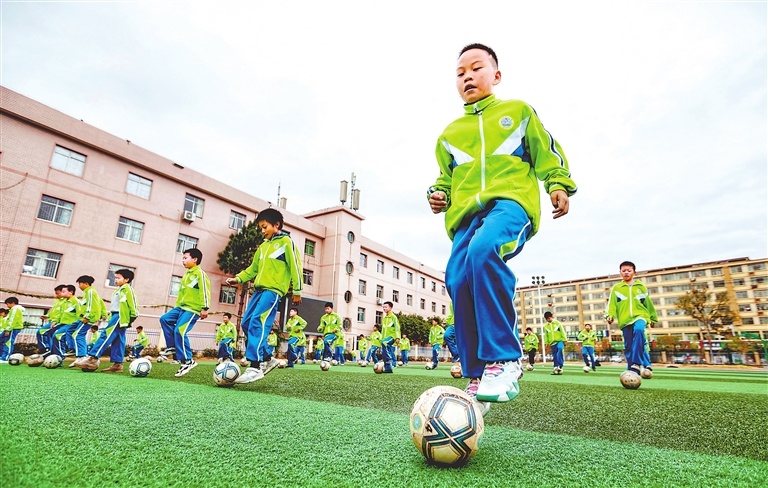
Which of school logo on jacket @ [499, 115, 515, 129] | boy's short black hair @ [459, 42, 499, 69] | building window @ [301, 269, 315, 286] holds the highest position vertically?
building window @ [301, 269, 315, 286]

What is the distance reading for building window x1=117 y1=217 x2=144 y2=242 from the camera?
2144 cm

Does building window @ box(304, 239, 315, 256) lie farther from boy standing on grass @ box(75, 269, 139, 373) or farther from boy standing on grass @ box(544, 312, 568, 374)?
boy standing on grass @ box(75, 269, 139, 373)

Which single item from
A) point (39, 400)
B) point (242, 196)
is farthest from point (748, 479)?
point (242, 196)

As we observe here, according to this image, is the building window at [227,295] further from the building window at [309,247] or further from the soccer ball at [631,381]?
the soccer ball at [631,381]

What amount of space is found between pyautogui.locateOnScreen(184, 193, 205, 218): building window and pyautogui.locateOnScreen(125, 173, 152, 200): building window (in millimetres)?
2361

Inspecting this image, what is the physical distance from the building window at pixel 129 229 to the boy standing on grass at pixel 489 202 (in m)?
23.6

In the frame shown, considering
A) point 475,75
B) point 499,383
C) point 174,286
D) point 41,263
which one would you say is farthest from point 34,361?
point 174,286

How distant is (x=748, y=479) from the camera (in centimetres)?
156

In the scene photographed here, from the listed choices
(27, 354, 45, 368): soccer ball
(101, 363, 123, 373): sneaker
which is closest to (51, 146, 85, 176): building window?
(27, 354, 45, 368): soccer ball

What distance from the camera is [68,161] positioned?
775 inches

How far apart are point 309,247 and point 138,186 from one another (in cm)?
1393

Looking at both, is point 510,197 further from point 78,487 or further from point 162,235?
point 162,235

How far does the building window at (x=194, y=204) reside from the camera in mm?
25045

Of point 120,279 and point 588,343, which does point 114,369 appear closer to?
point 120,279
